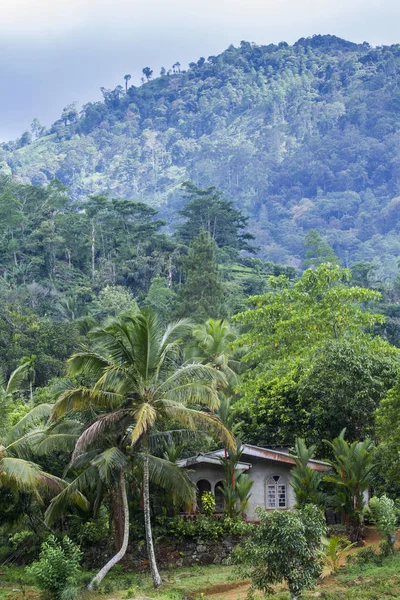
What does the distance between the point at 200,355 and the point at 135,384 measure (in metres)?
15.7

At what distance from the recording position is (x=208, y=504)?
2205 cm

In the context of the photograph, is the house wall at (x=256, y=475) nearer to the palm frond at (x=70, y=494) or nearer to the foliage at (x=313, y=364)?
the foliage at (x=313, y=364)

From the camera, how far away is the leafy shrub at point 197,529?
68.6 feet

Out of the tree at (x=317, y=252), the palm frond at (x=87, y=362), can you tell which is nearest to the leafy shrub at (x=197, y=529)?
the palm frond at (x=87, y=362)

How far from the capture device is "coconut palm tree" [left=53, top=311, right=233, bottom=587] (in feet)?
60.5

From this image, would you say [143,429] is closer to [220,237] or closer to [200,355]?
→ [200,355]

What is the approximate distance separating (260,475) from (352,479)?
3.62 meters

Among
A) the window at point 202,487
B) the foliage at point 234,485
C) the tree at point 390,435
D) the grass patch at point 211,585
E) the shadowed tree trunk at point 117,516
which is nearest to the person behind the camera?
the grass patch at point 211,585

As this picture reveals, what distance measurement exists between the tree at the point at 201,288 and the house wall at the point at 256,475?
22.7 m

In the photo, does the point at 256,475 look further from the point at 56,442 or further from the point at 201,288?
the point at 201,288

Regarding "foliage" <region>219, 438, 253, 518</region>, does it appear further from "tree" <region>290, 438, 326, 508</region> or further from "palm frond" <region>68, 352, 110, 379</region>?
"palm frond" <region>68, 352, 110, 379</region>

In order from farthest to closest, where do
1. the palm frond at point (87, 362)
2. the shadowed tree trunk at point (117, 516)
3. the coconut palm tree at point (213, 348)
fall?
the coconut palm tree at point (213, 348)
the shadowed tree trunk at point (117, 516)
the palm frond at point (87, 362)

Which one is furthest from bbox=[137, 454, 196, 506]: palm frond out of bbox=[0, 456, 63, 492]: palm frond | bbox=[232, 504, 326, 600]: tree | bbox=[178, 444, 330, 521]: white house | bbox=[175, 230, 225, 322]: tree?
bbox=[175, 230, 225, 322]: tree

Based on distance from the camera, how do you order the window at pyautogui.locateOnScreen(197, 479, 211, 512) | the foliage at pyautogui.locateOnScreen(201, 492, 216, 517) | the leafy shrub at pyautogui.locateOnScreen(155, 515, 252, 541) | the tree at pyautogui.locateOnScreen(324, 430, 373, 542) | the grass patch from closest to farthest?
the grass patch
the tree at pyautogui.locateOnScreen(324, 430, 373, 542)
the leafy shrub at pyautogui.locateOnScreen(155, 515, 252, 541)
the foliage at pyautogui.locateOnScreen(201, 492, 216, 517)
the window at pyautogui.locateOnScreen(197, 479, 211, 512)
